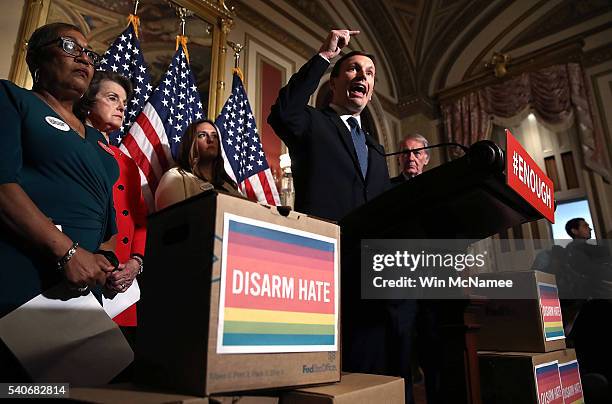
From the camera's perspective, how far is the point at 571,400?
4.96 ft

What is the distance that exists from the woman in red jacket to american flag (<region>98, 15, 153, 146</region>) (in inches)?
27.3

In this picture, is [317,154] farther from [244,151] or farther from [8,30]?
[8,30]

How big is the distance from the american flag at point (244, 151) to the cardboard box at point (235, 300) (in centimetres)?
240

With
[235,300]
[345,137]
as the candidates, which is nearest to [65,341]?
[235,300]

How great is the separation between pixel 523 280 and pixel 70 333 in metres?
1.37

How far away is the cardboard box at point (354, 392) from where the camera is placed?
0.57 meters

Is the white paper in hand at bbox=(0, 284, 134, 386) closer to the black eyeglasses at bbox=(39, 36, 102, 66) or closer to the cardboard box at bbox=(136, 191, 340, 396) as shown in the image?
the cardboard box at bbox=(136, 191, 340, 396)

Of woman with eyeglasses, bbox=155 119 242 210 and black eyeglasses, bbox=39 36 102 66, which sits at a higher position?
woman with eyeglasses, bbox=155 119 242 210

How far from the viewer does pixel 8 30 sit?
257cm

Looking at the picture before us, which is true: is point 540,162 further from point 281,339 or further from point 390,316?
point 281,339

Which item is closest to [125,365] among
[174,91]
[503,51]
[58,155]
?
[58,155]

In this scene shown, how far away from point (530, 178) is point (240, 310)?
1.91 ft

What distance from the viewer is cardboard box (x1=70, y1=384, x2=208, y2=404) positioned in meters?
0.49

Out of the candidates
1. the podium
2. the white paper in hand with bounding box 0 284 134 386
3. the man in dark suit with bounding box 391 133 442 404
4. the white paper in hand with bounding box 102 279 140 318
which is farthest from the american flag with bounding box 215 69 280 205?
the white paper in hand with bounding box 0 284 134 386
